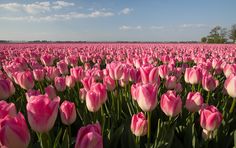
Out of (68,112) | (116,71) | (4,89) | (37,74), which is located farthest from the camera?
(37,74)

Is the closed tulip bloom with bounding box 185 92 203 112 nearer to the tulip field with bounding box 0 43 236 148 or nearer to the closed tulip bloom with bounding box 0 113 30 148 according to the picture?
the tulip field with bounding box 0 43 236 148

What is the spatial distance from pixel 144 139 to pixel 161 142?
0.38 m

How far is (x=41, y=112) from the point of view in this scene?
4.26 feet

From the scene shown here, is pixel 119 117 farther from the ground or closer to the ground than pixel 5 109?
closer to the ground

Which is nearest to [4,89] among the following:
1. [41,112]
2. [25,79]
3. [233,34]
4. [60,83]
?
[25,79]

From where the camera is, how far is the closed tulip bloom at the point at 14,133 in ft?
3.67

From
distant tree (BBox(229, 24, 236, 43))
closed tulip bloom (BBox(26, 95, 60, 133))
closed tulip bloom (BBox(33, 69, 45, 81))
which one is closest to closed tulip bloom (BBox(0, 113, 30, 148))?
closed tulip bloom (BBox(26, 95, 60, 133))

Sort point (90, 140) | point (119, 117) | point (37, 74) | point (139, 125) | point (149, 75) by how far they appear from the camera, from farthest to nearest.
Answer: point (37, 74) → point (119, 117) → point (149, 75) → point (139, 125) → point (90, 140)

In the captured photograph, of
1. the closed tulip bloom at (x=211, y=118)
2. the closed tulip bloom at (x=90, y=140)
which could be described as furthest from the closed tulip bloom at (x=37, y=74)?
the closed tulip bloom at (x=90, y=140)

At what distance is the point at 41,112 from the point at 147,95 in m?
0.75

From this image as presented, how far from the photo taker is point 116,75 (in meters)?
2.78

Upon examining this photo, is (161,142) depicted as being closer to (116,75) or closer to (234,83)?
(234,83)

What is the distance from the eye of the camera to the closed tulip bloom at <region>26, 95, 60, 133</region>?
1.28 metres

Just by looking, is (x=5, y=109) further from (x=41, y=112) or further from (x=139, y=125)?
(x=139, y=125)
